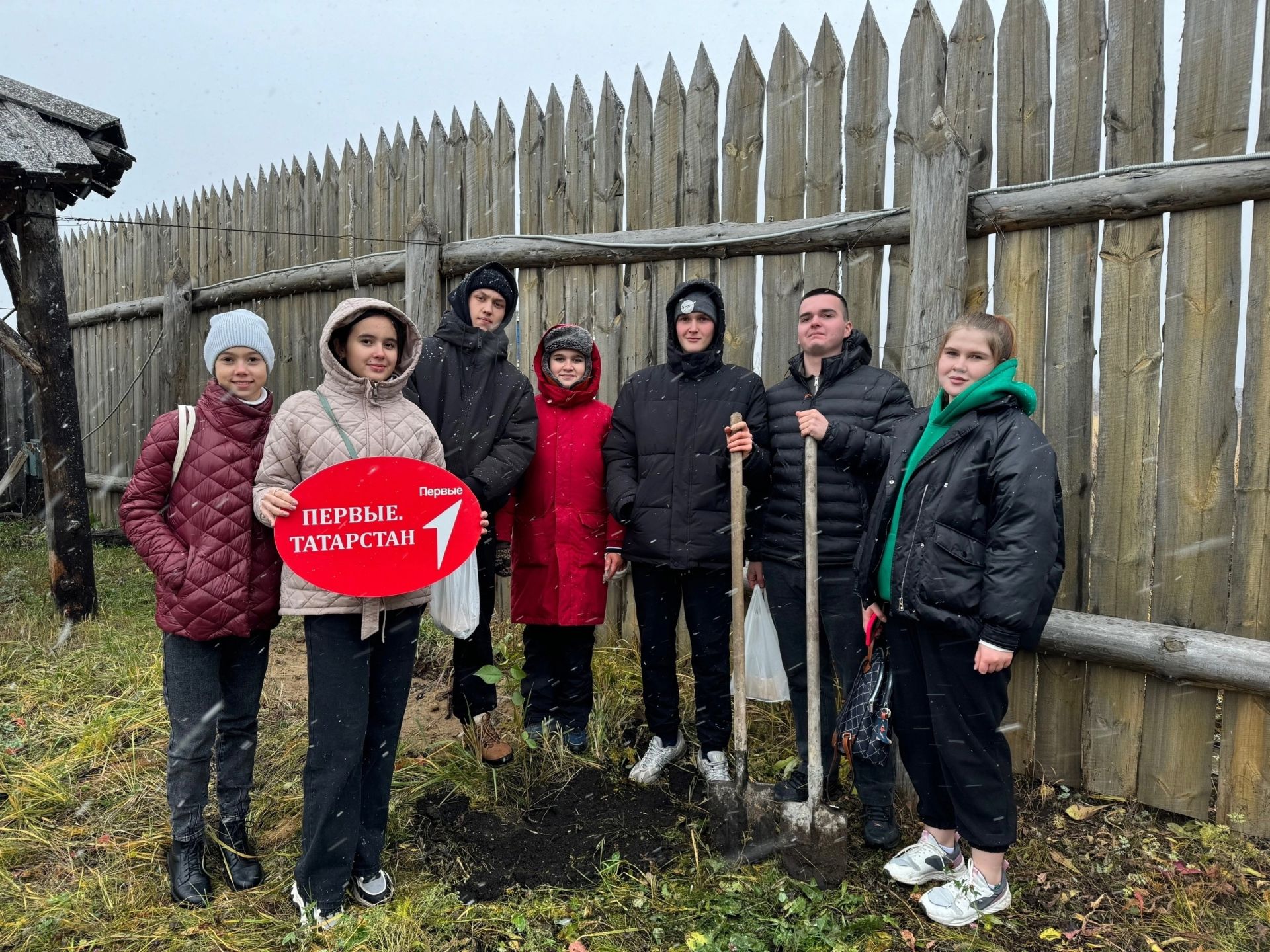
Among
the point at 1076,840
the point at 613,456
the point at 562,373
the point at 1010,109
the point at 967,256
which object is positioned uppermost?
the point at 1010,109

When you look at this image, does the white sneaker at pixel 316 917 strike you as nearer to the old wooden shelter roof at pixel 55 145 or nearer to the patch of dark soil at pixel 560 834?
the patch of dark soil at pixel 560 834

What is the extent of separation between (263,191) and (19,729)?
452cm

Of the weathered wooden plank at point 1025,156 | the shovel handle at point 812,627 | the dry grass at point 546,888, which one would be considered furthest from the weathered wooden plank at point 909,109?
the dry grass at point 546,888

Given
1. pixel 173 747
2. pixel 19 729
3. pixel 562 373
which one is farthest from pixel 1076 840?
pixel 19 729

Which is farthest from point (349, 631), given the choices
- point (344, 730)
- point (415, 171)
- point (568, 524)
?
point (415, 171)

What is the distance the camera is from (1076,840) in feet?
10.4

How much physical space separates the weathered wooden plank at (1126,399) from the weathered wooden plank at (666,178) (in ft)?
6.42

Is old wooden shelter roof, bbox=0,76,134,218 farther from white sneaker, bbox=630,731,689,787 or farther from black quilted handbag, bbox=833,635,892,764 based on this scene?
black quilted handbag, bbox=833,635,892,764

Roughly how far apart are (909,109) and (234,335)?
2.85 meters

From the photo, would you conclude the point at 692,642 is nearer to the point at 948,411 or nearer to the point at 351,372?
the point at 948,411

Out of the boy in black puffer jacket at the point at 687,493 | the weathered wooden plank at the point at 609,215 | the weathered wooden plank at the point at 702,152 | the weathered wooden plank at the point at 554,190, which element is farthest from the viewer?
the weathered wooden plank at the point at 554,190

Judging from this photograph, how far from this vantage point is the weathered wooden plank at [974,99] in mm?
3373

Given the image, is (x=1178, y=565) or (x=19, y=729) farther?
(x=19, y=729)

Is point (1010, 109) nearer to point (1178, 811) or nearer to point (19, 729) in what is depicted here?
point (1178, 811)
